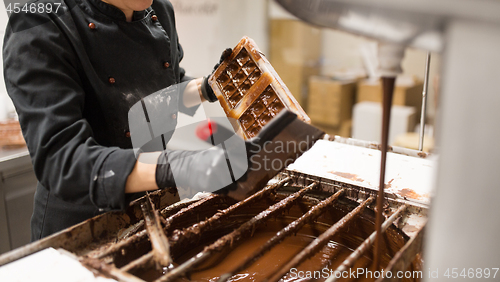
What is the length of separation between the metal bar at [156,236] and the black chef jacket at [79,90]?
96mm

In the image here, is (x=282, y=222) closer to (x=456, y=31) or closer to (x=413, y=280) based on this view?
(x=413, y=280)

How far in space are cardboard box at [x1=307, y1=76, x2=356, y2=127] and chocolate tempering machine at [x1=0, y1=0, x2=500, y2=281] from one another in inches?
122

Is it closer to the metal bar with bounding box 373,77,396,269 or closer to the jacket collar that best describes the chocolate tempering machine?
the metal bar with bounding box 373,77,396,269

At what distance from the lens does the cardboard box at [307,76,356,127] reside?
4.86 m

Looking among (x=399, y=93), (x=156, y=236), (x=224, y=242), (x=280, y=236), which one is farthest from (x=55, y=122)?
→ (x=399, y=93)

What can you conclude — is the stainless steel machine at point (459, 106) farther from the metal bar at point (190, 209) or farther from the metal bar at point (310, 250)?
the metal bar at point (190, 209)

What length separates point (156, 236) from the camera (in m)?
0.95

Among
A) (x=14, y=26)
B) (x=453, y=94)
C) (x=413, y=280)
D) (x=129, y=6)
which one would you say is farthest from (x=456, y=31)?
(x=14, y=26)

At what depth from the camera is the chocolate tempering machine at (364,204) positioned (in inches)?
19.4

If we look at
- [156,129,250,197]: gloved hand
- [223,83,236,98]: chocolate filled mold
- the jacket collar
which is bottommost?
[156,129,250,197]: gloved hand

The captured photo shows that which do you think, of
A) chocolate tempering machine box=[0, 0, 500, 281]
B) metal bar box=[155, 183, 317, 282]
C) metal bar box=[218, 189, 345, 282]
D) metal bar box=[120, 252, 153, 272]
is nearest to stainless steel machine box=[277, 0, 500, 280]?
chocolate tempering machine box=[0, 0, 500, 281]

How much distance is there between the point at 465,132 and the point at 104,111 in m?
1.17

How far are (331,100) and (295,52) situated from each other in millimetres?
838

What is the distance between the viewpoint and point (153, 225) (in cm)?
103
